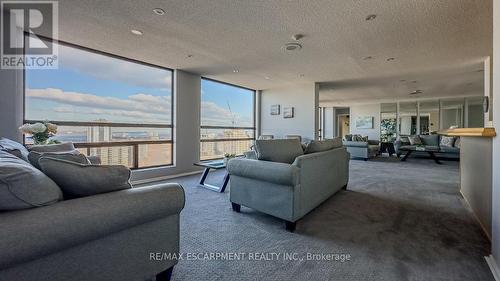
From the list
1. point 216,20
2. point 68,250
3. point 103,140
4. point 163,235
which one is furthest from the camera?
point 103,140

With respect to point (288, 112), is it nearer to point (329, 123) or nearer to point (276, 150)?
point (276, 150)

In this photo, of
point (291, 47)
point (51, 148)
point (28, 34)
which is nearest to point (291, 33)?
point (291, 47)

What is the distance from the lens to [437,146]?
7348 mm

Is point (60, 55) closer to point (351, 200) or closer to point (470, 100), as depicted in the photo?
point (351, 200)

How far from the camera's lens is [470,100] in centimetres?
845

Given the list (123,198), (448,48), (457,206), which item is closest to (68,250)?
(123,198)

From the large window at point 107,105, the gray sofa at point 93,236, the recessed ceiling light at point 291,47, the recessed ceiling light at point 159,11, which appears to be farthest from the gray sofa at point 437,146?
the gray sofa at point 93,236

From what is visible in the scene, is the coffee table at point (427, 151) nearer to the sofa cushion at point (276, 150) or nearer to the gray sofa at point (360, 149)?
the gray sofa at point (360, 149)

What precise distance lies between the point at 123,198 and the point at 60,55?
11.7 ft

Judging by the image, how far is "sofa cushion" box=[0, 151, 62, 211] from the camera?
90 centimetres

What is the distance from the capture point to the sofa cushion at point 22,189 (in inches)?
35.5

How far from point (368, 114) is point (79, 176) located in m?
11.0

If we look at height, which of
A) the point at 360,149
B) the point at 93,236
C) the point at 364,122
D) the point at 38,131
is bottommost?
the point at 93,236

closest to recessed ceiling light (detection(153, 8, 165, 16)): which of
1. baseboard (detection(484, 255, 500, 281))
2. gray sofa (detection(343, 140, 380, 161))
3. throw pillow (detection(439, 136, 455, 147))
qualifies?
baseboard (detection(484, 255, 500, 281))
